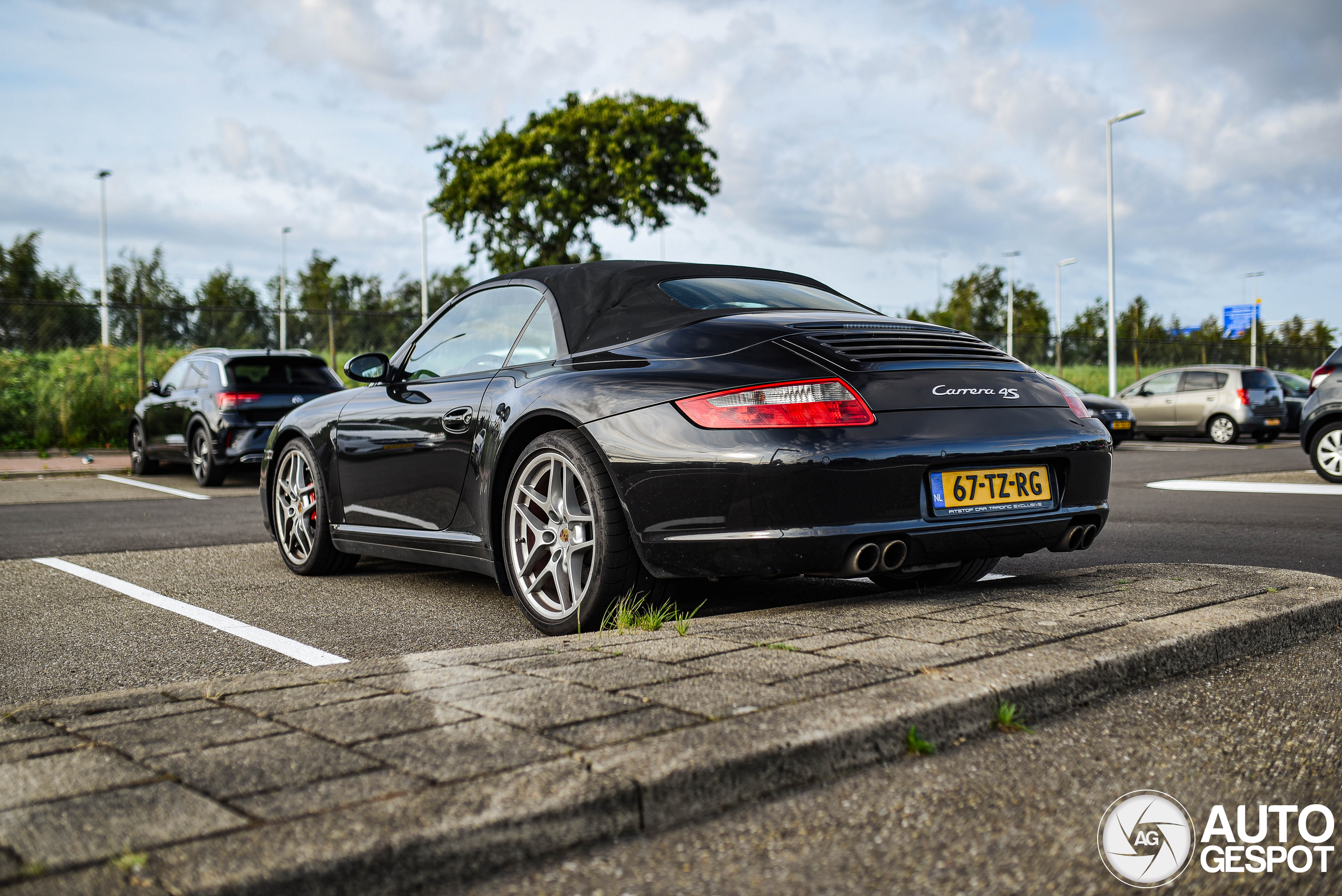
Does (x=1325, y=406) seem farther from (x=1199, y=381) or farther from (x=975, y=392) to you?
(x=1199, y=381)

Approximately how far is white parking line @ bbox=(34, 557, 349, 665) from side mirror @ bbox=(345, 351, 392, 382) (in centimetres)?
126

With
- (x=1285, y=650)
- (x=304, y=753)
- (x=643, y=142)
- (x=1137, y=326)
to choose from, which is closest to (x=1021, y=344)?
(x=643, y=142)

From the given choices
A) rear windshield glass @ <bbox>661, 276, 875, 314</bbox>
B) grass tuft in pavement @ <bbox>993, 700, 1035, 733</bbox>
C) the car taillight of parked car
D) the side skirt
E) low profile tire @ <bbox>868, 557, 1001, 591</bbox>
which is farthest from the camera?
the car taillight of parked car

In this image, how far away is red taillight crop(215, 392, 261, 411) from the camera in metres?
11.9

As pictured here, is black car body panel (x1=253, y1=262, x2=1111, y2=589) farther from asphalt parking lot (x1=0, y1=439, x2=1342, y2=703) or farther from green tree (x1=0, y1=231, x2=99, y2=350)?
green tree (x1=0, y1=231, x2=99, y2=350)

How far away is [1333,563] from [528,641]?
14.5ft

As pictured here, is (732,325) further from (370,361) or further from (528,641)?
(370,361)

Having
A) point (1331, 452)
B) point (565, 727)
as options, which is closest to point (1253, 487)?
point (1331, 452)

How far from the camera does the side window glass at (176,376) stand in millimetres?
13031

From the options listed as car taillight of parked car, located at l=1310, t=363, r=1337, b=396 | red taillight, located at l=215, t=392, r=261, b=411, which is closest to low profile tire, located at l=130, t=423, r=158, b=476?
red taillight, located at l=215, t=392, r=261, b=411

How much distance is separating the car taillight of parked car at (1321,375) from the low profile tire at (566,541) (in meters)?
10.1

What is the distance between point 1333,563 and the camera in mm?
5715

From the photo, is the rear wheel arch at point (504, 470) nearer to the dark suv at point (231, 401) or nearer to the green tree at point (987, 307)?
the dark suv at point (231, 401)

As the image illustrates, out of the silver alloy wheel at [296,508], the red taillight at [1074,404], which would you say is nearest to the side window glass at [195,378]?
the silver alloy wheel at [296,508]
